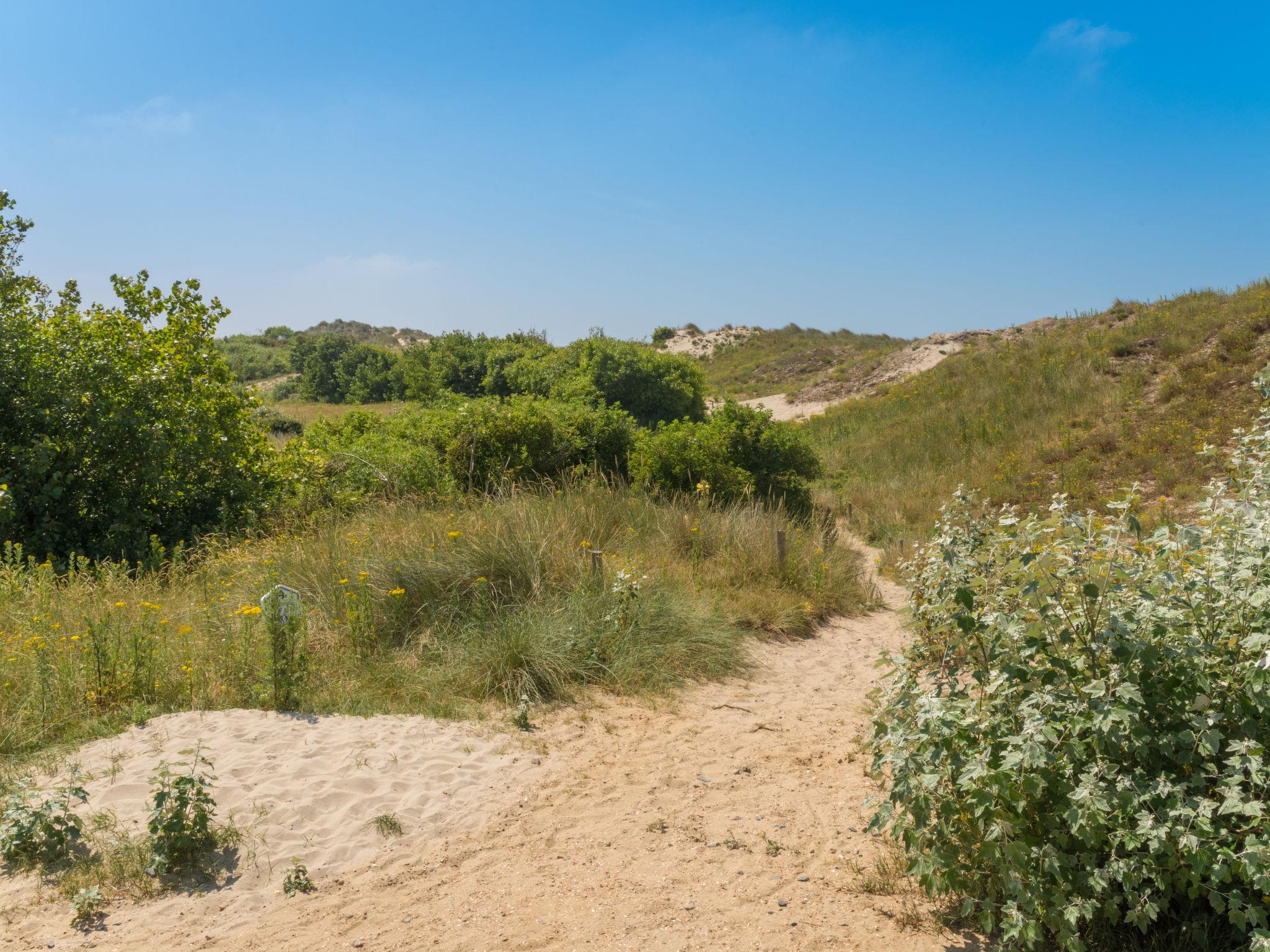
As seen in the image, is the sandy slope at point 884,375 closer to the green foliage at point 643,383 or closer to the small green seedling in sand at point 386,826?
the green foliage at point 643,383

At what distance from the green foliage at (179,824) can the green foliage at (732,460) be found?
822 cm

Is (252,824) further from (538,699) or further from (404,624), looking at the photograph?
(404,624)

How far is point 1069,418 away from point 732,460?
369 inches

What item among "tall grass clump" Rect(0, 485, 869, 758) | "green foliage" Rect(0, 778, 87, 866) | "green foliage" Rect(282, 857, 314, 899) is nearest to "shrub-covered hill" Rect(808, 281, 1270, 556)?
"tall grass clump" Rect(0, 485, 869, 758)

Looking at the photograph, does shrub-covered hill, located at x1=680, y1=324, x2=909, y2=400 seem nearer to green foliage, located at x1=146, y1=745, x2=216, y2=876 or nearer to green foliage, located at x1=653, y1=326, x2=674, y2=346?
green foliage, located at x1=653, y1=326, x2=674, y2=346

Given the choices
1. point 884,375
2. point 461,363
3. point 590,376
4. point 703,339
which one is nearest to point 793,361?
point 884,375

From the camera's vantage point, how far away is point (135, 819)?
Result: 425 centimetres

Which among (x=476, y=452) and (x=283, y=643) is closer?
(x=283, y=643)

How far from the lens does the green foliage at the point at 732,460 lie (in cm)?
1237

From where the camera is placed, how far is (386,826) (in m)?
4.41

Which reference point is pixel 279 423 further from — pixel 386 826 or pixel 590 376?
pixel 386 826

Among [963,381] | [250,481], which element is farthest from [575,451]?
[963,381]

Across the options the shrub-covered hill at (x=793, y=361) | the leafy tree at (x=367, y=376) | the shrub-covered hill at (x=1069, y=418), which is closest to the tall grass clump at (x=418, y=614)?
the shrub-covered hill at (x=1069, y=418)

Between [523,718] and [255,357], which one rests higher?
[255,357]
